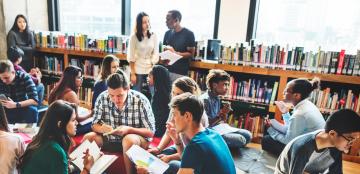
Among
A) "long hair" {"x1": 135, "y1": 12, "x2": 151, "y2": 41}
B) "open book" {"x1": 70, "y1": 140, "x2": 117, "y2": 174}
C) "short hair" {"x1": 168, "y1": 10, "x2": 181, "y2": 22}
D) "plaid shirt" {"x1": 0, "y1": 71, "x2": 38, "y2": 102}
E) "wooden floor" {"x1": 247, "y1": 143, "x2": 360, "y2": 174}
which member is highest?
"short hair" {"x1": 168, "y1": 10, "x2": 181, "y2": 22}

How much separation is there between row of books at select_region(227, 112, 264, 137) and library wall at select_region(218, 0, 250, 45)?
99 centimetres

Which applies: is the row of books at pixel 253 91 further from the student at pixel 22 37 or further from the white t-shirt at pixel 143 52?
the student at pixel 22 37

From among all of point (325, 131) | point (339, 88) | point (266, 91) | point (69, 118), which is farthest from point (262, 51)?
point (69, 118)

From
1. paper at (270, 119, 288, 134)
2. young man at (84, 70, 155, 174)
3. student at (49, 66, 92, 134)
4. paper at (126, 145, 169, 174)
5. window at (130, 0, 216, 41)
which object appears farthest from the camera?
Result: window at (130, 0, 216, 41)

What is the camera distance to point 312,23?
3.83 m

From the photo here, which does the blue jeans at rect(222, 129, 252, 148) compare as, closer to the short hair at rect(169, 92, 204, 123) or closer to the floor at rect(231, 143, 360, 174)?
the floor at rect(231, 143, 360, 174)

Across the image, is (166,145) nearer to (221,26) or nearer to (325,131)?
(325,131)

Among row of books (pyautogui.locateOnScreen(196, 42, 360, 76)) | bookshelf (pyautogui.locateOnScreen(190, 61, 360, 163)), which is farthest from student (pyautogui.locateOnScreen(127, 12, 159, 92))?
row of books (pyautogui.locateOnScreen(196, 42, 360, 76))

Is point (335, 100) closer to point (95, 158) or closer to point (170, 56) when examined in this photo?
point (170, 56)

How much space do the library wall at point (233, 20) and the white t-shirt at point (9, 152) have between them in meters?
2.96

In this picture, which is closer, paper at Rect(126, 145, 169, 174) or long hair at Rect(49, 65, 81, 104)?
paper at Rect(126, 145, 169, 174)

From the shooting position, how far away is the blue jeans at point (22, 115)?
10.6ft

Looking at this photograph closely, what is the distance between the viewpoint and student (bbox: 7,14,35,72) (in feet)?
15.3

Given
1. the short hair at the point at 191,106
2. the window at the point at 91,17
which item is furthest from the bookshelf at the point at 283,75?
the short hair at the point at 191,106
